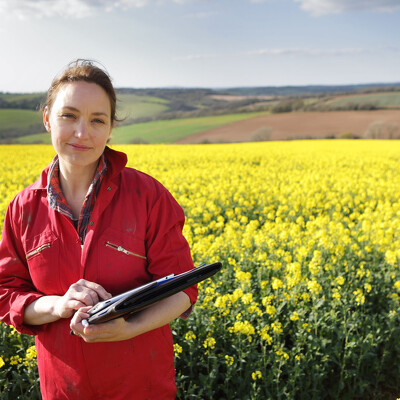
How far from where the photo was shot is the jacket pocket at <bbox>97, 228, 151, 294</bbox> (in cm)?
160

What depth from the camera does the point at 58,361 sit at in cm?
172

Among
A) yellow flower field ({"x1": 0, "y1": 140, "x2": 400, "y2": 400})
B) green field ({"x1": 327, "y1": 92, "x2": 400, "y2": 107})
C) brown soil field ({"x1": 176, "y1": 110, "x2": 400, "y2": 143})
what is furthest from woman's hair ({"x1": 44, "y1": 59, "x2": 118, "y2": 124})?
green field ({"x1": 327, "y1": 92, "x2": 400, "y2": 107})

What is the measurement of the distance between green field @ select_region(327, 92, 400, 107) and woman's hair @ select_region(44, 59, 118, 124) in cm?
4879

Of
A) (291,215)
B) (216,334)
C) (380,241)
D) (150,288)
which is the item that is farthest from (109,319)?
(291,215)

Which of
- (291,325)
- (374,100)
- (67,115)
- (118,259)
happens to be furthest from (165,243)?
(374,100)

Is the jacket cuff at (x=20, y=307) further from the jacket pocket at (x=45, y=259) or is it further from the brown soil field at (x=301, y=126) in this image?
the brown soil field at (x=301, y=126)

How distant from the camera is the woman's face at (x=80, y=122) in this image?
1568 millimetres

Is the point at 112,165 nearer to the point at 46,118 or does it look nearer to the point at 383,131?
the point at 46,118

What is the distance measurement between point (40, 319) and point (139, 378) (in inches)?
19.3

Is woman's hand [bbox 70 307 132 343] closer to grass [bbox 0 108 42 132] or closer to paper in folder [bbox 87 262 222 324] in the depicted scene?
paper in folder [bbox 87 262 222 324]

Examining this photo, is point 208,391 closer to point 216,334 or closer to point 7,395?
point 216,334

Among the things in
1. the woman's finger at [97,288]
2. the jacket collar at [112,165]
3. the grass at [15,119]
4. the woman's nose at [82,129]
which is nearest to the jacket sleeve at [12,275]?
the jacket collar at [112,165]

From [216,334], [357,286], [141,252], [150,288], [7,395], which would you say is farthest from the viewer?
[357,286]

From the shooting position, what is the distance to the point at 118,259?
5.30 feet
